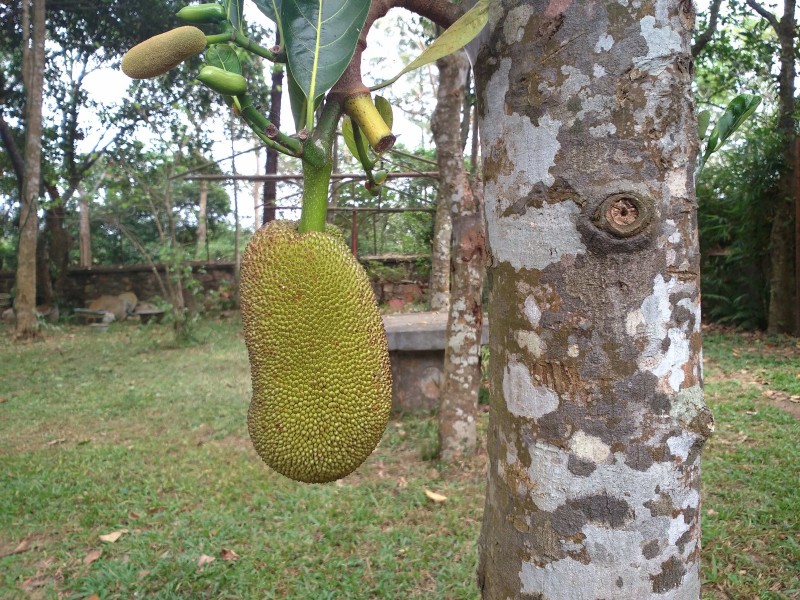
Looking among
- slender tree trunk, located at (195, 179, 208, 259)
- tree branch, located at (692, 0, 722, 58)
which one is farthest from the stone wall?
tree branch, located at (692, 0, 722, 58)

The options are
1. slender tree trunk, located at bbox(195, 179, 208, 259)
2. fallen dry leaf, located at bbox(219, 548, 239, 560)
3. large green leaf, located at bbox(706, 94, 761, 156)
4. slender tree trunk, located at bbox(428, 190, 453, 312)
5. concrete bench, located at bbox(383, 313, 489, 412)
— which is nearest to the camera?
large green leaf, located at bbox(706, 94, 761, 156)

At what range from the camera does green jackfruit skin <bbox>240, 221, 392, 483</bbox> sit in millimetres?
681

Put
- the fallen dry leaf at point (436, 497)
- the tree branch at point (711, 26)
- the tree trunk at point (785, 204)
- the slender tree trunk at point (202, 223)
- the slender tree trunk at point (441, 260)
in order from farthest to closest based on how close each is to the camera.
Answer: the slender tree trunk at point (202, 223)
the slender tree trunk at point (441, 260)
the tree branch at point (711, 26)
the tree trunk at point (785, 204)
the fallen dry leaf at point (436, 497)

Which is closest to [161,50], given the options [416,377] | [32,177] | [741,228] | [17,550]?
[17,550]

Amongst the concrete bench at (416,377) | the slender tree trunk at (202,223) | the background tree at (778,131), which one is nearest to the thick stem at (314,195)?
the concrete bench at (416,377)

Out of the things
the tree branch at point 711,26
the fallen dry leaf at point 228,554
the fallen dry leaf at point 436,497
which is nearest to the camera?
the fallen dry leaf at point 228,554

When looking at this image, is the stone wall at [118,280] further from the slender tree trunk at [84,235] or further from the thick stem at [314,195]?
the thick stem at [314,195]

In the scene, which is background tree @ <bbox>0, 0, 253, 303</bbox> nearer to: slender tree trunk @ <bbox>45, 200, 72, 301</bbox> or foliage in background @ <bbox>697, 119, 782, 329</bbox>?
slender tree trunk @ <bbox>45, 200, 72, 301</bbox>

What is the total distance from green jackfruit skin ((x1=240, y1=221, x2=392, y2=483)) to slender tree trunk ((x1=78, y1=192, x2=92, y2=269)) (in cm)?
1007

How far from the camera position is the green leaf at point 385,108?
2.26 ft

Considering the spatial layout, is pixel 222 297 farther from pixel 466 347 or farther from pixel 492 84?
pixel 492 84

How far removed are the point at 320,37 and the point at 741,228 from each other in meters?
5.93

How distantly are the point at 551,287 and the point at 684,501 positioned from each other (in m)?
0.22

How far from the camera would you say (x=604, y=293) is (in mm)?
544
